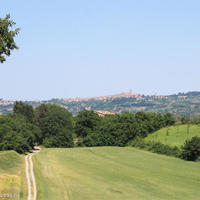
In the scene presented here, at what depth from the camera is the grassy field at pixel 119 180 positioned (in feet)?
111

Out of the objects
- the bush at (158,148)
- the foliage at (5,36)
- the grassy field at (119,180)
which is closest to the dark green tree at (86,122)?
the bush at (158,148)

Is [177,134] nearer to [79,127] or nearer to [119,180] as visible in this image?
[79,127]

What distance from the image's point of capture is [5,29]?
105 feet

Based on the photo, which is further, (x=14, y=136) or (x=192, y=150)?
(x=14, y=136)

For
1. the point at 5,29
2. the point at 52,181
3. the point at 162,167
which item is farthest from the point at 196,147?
the point at 5,29

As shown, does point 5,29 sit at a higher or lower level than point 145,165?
higher

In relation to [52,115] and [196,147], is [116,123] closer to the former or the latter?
[52,115]

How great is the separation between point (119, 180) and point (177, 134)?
5002 cm

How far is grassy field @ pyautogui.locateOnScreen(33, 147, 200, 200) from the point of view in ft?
111

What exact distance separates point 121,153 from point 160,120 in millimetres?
45890

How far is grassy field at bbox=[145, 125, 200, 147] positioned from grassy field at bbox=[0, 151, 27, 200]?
128 feet

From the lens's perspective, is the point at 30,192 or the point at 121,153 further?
the point at 121,153

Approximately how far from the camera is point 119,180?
4197 cm

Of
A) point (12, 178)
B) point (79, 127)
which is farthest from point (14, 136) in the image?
point (12, 178)
